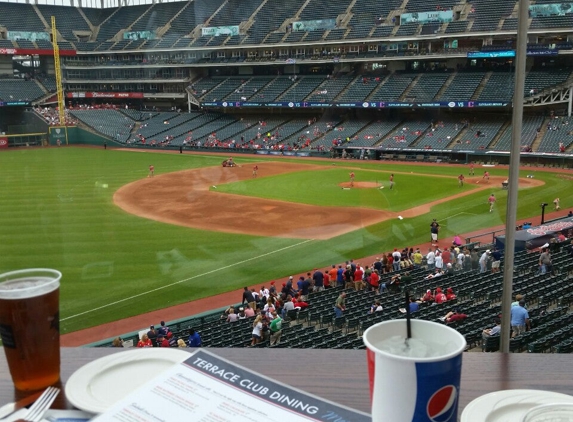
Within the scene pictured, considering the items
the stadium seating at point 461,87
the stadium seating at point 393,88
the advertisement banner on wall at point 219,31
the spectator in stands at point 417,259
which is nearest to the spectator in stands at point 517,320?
the spectator in stands at point 417,259

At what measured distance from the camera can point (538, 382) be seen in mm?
1196

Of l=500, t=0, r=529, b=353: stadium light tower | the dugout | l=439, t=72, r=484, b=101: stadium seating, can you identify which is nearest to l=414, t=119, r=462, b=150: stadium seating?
l=439, t=72, r=484, b=101: stadium seating

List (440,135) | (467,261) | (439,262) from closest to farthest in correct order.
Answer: (467,261) → (439,262) → (440,135)

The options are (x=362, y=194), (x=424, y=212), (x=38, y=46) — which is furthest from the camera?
(x=362, y=194)

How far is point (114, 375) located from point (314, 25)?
28.0 meters

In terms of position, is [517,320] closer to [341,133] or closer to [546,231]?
[546,231]

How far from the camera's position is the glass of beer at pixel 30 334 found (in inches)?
46.8

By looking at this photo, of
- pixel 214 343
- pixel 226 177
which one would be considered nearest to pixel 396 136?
pixel 226 177

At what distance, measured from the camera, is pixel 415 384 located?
79cm

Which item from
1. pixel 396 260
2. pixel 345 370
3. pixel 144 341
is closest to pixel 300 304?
pixel 396 260

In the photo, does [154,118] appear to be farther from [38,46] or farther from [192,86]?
[38,46]

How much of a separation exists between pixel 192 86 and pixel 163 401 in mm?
29623

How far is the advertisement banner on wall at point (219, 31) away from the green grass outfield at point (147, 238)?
6.34 metres

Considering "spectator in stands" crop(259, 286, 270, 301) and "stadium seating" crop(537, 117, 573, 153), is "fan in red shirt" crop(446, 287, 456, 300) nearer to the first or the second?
"spectator in stands" crop(259, 286, 270, 301)
